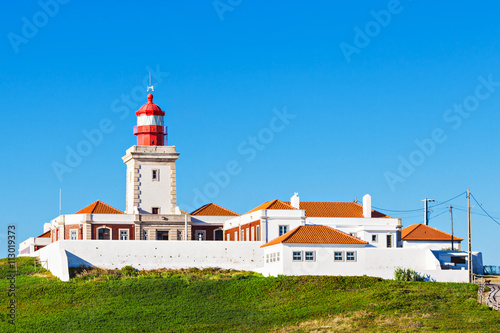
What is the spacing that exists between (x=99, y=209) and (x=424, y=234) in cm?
2881

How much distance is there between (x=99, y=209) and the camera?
71.4m

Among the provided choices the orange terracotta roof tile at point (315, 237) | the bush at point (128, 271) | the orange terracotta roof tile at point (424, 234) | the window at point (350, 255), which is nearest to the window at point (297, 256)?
the orange terracotta roof tile at point (315, 237)

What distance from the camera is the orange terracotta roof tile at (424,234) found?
8188 centimetres

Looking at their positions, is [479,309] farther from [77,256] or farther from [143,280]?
[77,256]

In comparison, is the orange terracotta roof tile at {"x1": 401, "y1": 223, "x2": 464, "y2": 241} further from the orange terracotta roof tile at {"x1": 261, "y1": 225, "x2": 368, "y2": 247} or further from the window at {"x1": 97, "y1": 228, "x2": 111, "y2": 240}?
the window at {"x1": 97, "y1": 228, "x2": 111, "y2": 240}

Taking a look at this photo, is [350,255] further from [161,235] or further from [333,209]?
[161,235]

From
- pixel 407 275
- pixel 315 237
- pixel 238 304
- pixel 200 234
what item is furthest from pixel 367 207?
pixel 238 304

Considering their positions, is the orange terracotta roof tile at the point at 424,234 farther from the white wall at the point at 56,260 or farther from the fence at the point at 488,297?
the white wall at the point at 56,260

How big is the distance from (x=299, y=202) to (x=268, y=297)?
1886cm

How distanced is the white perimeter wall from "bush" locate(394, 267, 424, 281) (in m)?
9.61

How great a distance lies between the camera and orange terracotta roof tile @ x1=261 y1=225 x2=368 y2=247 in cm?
6047

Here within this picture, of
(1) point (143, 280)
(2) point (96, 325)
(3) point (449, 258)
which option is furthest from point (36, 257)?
(3) point (449, 258)

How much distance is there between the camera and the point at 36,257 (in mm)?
71688

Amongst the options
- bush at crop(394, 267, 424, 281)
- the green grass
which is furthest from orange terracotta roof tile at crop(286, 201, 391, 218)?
the green grass
